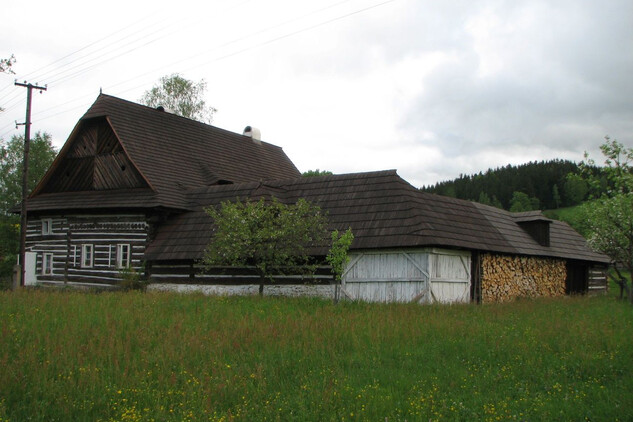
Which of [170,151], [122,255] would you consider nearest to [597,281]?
[170,151]

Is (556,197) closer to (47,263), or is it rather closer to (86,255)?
(86,255)

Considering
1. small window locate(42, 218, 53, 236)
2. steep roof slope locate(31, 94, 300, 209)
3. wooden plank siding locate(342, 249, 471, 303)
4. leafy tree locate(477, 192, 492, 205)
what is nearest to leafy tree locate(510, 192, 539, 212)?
leafy tree locate(477, 192, 492, 205)

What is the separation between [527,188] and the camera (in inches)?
3656

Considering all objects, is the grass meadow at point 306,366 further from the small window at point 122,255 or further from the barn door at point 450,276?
the small window at point 122,255

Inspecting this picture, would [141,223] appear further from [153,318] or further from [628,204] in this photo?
[628,204]

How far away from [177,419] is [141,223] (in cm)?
1788

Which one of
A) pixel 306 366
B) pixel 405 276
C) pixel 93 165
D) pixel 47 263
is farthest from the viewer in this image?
pixel 47 263

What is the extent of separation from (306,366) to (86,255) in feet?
62.4

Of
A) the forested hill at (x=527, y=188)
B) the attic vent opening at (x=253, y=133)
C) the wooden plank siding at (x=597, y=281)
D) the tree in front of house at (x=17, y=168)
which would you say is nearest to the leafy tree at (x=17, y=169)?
the tree in front of house at (x=17, y=168)

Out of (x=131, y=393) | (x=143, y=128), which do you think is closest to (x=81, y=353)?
(x=131, y=393)

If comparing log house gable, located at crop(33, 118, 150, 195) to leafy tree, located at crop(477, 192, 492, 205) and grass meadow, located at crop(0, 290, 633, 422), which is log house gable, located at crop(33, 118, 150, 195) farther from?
leafy tree, located at crop(477, 192, 492, 205)

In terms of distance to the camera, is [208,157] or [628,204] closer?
[628,204]

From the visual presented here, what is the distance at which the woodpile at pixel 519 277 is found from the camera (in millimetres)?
22875

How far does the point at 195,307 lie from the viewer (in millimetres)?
15758
